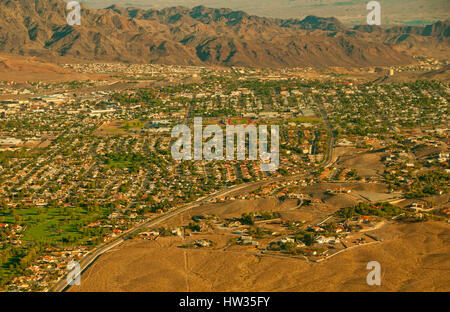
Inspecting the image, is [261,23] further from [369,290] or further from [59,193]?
[369,290]

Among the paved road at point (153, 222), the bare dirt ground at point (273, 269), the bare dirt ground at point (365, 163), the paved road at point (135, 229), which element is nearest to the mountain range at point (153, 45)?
the bare dirt ground at point (365, 163)

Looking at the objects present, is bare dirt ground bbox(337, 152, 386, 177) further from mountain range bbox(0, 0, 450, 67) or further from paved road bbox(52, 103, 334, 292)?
mountain range bbox(0, 0, 450, 67)

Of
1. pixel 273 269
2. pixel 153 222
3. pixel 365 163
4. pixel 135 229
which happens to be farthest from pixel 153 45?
pixel 273 269

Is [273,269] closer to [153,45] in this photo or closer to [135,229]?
[135,229]

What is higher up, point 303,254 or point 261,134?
point 261,134

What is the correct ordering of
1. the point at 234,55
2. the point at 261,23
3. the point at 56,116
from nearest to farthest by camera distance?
the point at 56,116 < the point at 234,55 < the point at 261,23

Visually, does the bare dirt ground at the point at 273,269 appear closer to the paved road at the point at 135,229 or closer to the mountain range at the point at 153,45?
the paved road at the point at 135,229

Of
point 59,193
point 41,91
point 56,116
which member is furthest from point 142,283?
point 41,91

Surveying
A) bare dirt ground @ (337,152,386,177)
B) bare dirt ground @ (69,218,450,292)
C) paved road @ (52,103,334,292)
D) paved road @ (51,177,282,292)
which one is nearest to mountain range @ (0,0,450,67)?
bare dirt ground @ (337,152,386,177)
